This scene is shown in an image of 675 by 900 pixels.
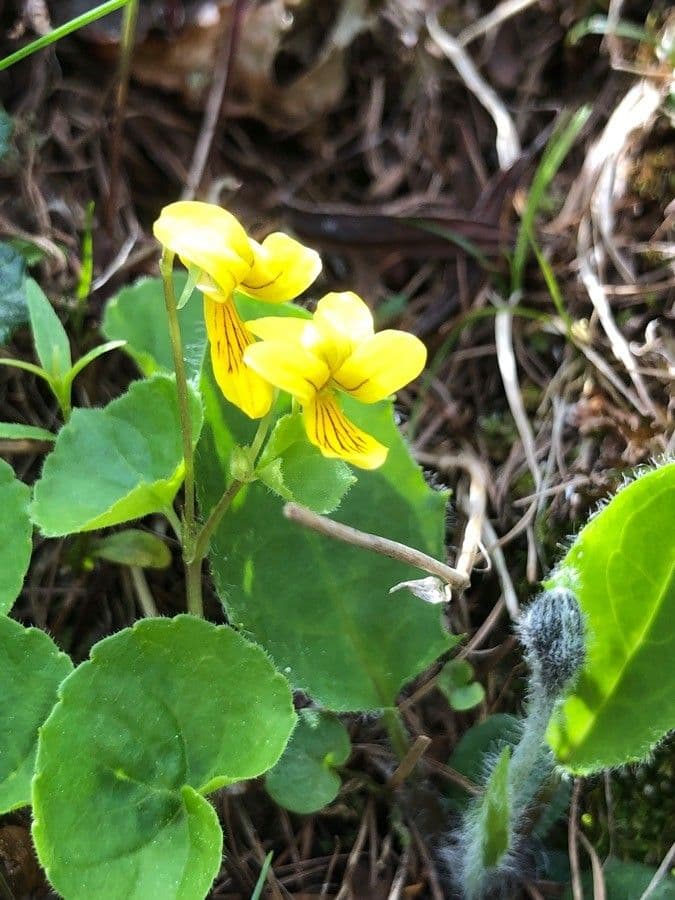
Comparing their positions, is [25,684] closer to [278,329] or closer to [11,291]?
[278,329]

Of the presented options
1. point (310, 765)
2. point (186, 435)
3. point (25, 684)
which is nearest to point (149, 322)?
point (186, 435)

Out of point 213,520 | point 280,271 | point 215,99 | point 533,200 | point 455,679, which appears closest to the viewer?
point 280,271

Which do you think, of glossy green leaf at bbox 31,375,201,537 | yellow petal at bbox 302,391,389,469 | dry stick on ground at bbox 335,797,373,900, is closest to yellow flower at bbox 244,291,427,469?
yellow petal at bbox 302,391,389,469

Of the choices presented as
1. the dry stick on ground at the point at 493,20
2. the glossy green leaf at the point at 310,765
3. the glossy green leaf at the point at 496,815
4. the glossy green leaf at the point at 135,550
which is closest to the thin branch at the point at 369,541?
the glossy green leaf at the point at 496,815

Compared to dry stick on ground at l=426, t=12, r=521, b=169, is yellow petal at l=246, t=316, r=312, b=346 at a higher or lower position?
lower

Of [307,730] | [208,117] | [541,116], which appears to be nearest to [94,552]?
[307,730]

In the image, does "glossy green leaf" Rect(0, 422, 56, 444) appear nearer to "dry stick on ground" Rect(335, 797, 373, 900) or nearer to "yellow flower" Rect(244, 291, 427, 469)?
"yellow flower" Rect(244, 291, 427, 469)
